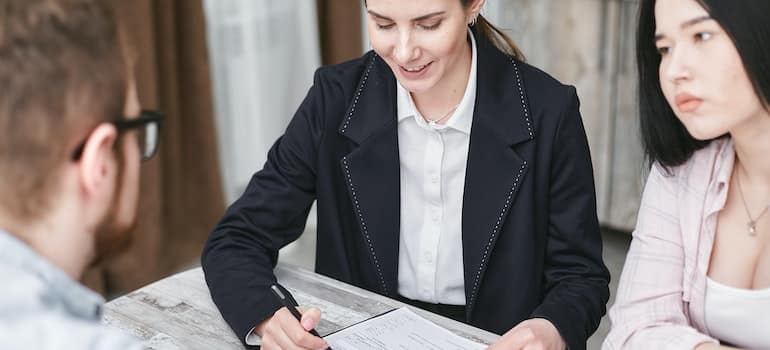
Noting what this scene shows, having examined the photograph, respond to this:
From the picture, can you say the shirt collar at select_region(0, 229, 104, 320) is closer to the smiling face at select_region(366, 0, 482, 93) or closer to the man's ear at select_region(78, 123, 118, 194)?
the man's ear at select_region(78, 123, 118, 194)

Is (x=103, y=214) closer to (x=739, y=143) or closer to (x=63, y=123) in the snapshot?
(x=63, y=123)

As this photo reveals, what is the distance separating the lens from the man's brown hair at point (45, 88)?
96 centimetres

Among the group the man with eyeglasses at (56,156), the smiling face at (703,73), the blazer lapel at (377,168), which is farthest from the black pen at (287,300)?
the smiling face at (703,73)

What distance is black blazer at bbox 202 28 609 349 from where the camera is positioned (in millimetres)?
1754

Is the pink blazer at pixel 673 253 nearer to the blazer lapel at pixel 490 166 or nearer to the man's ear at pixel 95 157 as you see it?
the blazer lapel at pixel 490 166

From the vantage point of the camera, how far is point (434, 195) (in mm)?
1846

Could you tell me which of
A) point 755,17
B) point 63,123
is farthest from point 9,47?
point 755,17

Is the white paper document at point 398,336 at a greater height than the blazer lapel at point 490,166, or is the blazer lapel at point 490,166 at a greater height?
the blazer lapel at point 490,166

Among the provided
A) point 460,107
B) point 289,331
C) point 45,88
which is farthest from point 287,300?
point 45,88

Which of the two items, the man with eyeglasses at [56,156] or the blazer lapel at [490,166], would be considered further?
the blazer lapel at [490,166]

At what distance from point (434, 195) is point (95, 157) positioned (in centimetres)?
92

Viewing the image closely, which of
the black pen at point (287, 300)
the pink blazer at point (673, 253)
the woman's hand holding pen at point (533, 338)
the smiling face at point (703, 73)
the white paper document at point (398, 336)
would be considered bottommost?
the woman's hand holding pen at point (533, 338)

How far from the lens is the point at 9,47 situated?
0.96 m

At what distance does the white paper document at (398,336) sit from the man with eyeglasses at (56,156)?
531 millimetres
